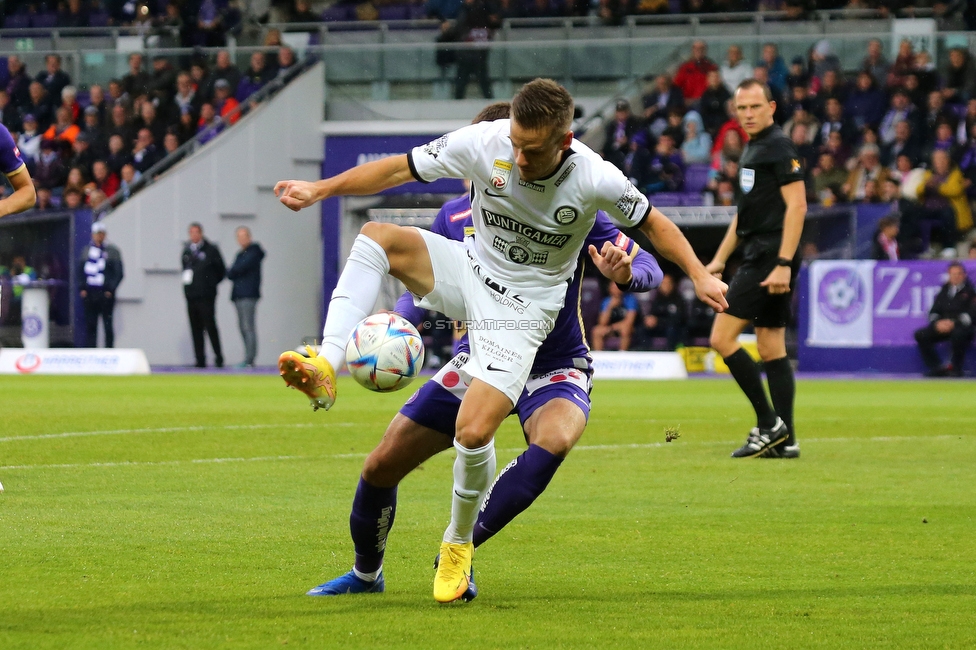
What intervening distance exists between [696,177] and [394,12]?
27.9 ft

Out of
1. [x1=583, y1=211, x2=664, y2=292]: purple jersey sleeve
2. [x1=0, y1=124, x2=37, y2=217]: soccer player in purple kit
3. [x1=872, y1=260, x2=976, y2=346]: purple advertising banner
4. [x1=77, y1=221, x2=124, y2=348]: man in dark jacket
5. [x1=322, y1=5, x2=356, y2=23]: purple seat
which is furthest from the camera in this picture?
[x1=322, y1=5, x2=356, y2=23]: purple seat

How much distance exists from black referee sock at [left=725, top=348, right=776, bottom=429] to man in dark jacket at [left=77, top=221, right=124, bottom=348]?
1491 centimetres

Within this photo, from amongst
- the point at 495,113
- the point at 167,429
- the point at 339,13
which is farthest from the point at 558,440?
the point at 339,13

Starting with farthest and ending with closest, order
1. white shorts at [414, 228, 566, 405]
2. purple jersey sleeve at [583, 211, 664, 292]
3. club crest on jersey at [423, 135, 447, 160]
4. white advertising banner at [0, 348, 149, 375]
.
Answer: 1. white advertising banner at [0, 348, 149, 375]
2. purple jersey sleeve at [583, 211, 664, 292]
3. club crest on jersey at [423, 135, 447, 160]
4. white shorts at [414, 228, 566, 405]

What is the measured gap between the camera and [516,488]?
4.89 m

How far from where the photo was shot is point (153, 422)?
11.9 meters

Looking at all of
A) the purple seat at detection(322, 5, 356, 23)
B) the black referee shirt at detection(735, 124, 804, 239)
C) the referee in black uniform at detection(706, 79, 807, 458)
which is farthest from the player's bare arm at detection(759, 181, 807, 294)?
the purple seat at detection(322, 5, 356, 23)

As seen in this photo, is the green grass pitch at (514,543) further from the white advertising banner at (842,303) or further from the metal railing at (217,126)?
the metal railing at (217,126)

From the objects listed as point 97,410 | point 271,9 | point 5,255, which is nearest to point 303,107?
point 271,9

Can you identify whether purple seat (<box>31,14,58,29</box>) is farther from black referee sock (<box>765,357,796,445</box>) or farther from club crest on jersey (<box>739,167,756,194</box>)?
black referee sock (<box>765,357,796,445</box>)

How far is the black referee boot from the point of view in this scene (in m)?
9.35

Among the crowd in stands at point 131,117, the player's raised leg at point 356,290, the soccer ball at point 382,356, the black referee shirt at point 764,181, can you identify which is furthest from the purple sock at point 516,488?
the crowd in stands at point 131,117

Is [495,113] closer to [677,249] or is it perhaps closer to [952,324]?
[677,249]

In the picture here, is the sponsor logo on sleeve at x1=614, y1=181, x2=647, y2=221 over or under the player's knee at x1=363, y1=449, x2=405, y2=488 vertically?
over
